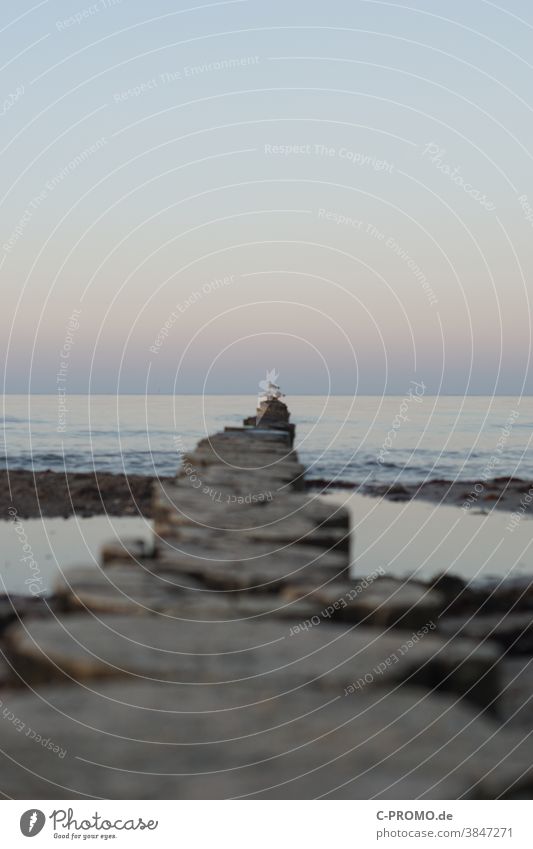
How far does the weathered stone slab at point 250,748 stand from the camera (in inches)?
103

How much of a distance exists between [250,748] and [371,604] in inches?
60.4

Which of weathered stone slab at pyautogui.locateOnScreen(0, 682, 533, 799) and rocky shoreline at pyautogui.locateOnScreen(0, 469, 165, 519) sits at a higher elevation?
weathered stone slab at pyautogui.locateOnScreen(0, 682, 533, 799)

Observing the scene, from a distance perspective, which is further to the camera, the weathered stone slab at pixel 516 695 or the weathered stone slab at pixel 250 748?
the weathered stone slab at pixel 516 695

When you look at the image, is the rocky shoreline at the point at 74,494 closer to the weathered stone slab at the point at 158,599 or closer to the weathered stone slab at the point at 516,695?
the weathered stone slab at the point at 158,599

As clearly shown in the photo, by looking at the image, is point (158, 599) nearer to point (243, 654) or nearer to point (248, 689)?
point (243, 654)

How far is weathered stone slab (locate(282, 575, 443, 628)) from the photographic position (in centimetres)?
408

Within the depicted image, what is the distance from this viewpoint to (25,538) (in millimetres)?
10148

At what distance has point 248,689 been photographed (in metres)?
3.07

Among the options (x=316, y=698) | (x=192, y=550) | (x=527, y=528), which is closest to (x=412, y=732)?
(x=316, y=698)

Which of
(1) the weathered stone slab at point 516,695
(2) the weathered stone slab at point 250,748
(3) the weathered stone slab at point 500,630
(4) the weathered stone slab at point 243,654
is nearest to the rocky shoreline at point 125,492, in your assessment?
(3) the weathered stone slab at point 500,630

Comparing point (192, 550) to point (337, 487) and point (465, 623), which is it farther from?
point (337, 487)

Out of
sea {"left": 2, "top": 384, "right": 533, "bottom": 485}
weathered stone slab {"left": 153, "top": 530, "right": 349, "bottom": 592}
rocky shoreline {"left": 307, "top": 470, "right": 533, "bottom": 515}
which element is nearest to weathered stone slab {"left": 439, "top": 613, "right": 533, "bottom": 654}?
weathered stone slab {"left": 153, "top": 530, "right": 349, "bottom": 592}

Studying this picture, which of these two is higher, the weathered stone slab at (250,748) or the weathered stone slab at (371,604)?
the weathered stone slab at (371,604)

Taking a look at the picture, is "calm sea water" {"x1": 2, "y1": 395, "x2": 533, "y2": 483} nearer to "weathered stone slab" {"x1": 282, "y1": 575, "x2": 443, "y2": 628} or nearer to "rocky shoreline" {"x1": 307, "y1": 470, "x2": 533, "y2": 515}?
"rocky shoreline" {"x1": 307, "y1": 470, "x2": 533, "y2": 515}
